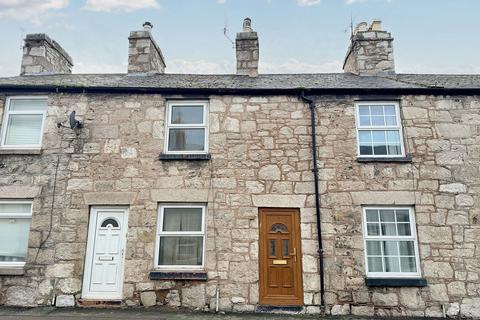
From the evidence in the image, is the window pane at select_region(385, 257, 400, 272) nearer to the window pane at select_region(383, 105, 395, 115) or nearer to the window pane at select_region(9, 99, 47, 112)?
the window pane at select_region(383, 105, 395, 115)

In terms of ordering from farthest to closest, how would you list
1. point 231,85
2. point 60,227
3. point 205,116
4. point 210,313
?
point 231,85 < point 205,116 < point 60,227 < point 210,313

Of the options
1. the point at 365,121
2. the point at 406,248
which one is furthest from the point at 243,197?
the point at 406,248

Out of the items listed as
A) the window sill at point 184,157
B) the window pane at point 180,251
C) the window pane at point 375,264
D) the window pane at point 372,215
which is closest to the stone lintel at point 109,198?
the window sill at point 184,157

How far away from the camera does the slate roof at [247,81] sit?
8023mm

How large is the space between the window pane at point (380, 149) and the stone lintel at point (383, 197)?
94cm

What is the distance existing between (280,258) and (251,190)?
1568 millimetres

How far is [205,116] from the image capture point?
809 centimetres

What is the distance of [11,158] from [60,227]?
6.68 feet

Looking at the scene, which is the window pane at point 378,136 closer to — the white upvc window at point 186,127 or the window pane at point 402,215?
the window pane at point 402,215

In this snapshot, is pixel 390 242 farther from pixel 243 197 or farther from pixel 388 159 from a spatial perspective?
pixel 243 197

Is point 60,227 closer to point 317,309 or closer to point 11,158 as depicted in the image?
point 11,158

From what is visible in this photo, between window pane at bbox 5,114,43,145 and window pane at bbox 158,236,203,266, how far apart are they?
3.92 metres

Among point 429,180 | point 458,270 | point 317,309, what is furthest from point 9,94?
point 458,270

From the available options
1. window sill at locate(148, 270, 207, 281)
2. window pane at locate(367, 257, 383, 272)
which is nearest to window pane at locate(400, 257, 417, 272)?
window pane at locate(367, 257, 383, 272)
